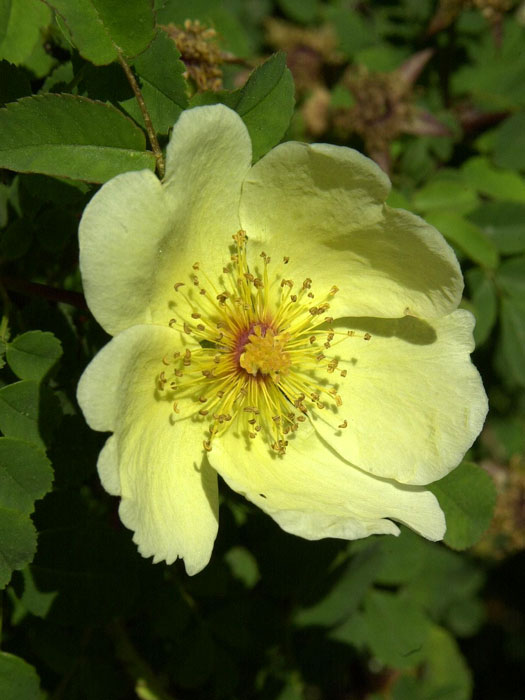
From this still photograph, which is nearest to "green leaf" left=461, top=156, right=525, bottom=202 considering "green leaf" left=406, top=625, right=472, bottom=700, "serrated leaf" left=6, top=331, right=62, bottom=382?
"serrated leaf" left=6, top=331, right=62, bottom=382

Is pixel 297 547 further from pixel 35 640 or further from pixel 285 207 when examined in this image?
pixel 285 207

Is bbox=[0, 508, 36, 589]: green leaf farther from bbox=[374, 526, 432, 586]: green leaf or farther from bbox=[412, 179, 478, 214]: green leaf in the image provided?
bbox=[412, 179, 478, 214]: green leaf

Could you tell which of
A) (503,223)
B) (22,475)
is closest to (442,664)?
(503,223)

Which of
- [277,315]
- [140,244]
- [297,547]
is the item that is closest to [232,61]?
[277,315]

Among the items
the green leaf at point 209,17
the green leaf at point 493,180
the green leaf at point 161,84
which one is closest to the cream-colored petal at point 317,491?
the green leaf at point 161,84

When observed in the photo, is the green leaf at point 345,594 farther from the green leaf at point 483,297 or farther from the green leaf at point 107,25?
the green leaf at point 107,25

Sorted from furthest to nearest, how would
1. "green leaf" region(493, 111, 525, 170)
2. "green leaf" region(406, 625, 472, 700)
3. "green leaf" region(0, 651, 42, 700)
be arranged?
"green leaf" region(406, 625, 472, 700) → "green leaf" region(493, 111, 525, 170) → "green leaf" region(0, 651, 42, 700)

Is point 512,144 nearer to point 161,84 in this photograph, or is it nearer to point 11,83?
point 161,84
